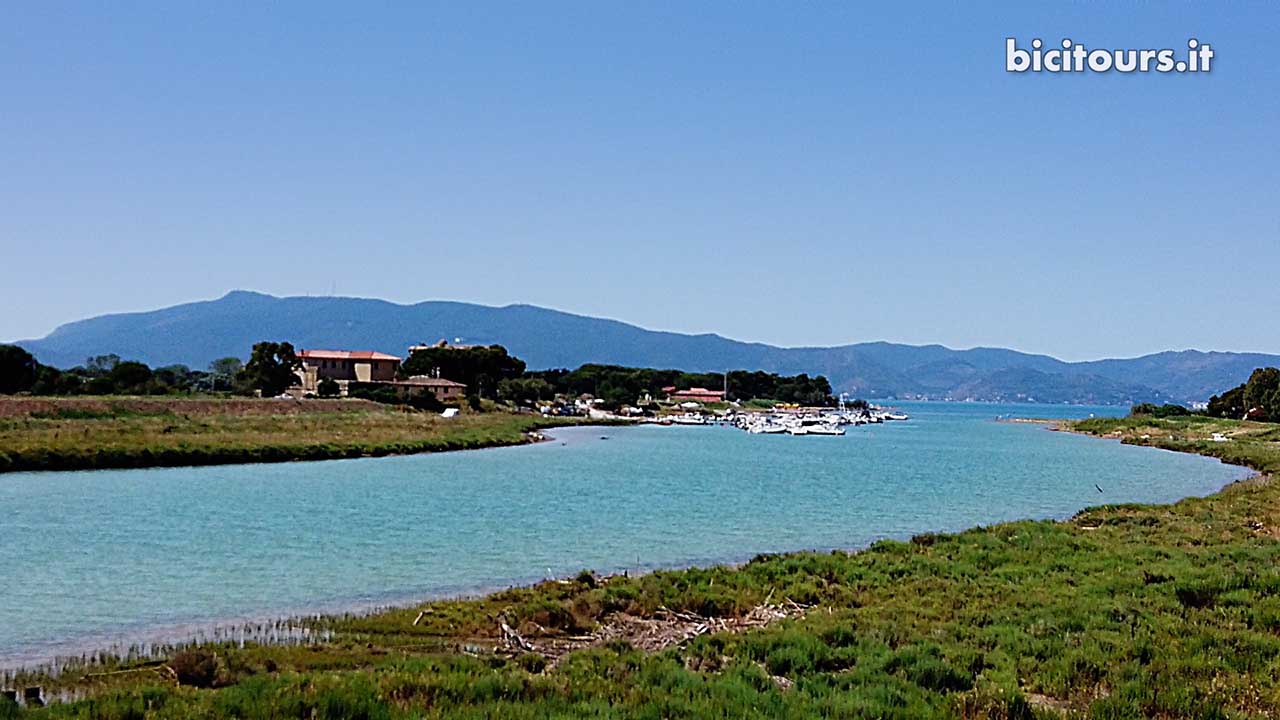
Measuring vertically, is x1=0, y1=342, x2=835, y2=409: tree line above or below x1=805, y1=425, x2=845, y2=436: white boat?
above

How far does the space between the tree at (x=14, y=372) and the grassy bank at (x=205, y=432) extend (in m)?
16.9

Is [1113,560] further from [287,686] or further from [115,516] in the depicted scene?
[115,516]

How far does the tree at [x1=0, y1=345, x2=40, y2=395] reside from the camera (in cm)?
7900

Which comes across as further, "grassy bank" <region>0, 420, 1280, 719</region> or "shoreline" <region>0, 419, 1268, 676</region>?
"shoreline" <region>0, 419, 1268, 676</region>

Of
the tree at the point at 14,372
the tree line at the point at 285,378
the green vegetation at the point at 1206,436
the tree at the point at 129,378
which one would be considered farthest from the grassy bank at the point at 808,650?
the tree at the point at 129,378

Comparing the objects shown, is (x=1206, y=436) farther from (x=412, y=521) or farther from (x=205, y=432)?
(x=412, y=521)

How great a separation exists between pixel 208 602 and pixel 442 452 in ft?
158

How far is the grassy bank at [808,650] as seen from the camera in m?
9.41

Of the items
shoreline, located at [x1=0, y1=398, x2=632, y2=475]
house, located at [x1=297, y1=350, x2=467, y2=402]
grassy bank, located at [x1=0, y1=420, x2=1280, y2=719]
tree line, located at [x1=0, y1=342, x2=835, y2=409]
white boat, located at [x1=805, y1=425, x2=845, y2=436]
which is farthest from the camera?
house, located at [x1=297, y1=350, x2=467, y2=402]

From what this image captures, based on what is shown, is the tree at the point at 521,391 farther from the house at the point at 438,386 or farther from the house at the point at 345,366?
the house at the point at 345,366

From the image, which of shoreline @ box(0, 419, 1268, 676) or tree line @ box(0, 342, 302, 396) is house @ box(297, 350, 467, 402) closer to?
tree line @ box(0, 342, 302, 396)

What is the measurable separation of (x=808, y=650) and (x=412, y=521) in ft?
58.1

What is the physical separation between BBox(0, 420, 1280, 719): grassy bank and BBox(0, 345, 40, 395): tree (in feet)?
251

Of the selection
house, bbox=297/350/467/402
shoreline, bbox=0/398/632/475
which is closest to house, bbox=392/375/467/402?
house, bbox=297/350/467/402
